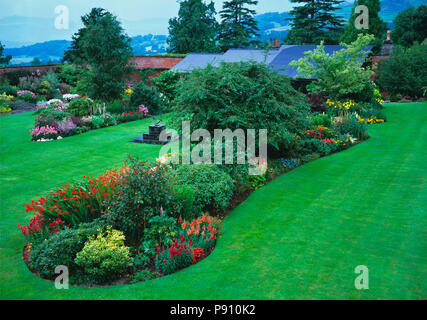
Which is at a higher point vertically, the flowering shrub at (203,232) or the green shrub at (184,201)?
the green shrub at (184,201)

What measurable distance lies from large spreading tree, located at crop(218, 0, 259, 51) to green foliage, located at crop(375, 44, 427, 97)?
26.5 meters

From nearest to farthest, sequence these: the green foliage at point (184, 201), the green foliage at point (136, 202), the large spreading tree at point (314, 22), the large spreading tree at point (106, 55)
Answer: the green foliage at point (136, 202)
the green foliage at point (184, 201)
the large spreading tree at point (106, 55)
the large spreading tree at point (314, 22)

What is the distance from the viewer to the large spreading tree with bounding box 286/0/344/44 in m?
47.3

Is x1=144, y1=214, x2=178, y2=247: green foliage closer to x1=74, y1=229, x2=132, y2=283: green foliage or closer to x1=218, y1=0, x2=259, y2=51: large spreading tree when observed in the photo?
x1=74, y1=229, x2=132, y2=283: green foliage

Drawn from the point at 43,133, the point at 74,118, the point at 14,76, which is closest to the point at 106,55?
the point at 74,118

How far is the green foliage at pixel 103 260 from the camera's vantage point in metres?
6.05

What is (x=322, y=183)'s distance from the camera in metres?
10.6

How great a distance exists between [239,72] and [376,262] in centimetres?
754

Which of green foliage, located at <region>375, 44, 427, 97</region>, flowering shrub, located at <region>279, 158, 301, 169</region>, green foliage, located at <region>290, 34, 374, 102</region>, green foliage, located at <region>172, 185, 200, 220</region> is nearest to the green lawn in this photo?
flowering shrub, located at <region>279, 158, 301, 169</region>

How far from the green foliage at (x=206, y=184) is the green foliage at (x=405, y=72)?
22578 mm

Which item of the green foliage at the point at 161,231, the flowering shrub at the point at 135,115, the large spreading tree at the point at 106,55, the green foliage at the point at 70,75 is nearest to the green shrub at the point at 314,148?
the green foliage at the point at 161,231

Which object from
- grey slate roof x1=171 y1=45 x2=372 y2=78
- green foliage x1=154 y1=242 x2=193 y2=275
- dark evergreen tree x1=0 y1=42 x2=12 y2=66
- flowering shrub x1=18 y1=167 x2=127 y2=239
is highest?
dark evergreen tree x1=0 y1=42 x2=12 y2=66

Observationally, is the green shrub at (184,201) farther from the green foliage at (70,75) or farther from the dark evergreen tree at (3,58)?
the dark evergreen tree at (3,58)

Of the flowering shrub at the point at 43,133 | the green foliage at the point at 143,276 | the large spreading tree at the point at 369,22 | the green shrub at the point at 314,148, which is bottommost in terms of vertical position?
the green foliage at the point at 143,276
